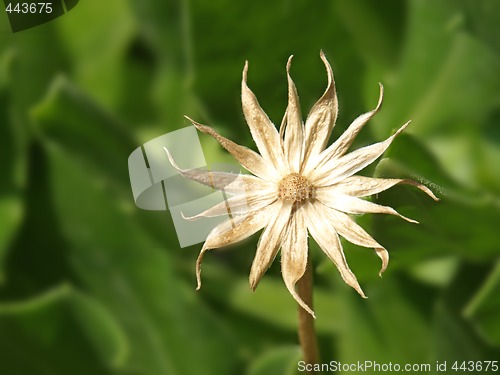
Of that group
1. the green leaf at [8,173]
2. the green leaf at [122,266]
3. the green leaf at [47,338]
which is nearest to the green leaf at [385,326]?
the green leaf at [122,266]

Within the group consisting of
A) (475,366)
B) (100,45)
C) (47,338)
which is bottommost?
(475,366)

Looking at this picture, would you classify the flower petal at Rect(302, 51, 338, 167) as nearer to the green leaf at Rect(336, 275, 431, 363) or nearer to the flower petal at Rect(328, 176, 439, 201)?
the flower petal at Rect(328, 176, 439, 201)

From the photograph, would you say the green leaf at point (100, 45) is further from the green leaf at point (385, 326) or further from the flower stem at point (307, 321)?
the flower stem at point (307, 321)

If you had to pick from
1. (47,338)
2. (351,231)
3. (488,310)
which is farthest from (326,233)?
(47,338)

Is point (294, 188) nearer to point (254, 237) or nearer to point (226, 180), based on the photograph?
point (226, 180)

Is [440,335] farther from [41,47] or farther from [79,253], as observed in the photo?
[41,47]

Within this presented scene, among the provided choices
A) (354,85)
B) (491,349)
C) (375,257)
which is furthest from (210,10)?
(491,349)

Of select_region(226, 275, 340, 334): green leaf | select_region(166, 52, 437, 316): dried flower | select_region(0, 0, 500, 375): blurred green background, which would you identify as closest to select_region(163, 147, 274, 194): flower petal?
select_region(166, 52, 437, 316): dried flower
